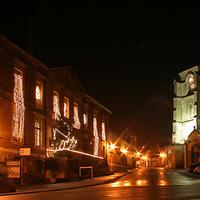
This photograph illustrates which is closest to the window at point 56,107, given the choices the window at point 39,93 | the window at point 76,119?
the window at point 39,93

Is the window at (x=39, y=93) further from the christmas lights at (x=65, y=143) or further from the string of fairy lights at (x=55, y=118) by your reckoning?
the christmas lights at (x=65, y=143)

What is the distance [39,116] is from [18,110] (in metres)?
4.91

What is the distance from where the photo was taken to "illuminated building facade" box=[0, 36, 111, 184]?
3750 centimetres

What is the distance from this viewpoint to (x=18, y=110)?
39.2m

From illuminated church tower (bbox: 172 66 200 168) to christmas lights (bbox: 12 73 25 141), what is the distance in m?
64.5

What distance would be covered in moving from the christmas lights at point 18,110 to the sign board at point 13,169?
19.5 ft

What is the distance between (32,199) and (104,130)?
5186 centimetres

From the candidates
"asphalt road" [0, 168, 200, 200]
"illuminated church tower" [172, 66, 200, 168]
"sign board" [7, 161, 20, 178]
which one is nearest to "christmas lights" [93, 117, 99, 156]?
"asphalt road" [0, 168, 200, 200]

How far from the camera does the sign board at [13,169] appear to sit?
32.2 metres

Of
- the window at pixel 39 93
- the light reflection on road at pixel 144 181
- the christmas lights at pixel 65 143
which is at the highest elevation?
the window at pixel 39 93

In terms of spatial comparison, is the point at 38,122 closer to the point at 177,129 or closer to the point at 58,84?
the point at 58,84

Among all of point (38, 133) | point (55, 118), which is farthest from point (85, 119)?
point (38, 133)

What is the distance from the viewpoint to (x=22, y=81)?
4034 cm

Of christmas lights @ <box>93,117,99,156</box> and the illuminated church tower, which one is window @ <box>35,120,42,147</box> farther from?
the illuminated church tower
